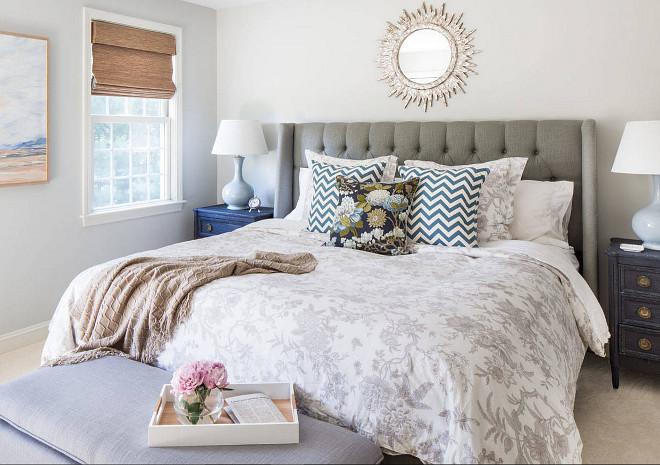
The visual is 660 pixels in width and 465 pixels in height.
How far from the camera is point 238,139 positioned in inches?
166

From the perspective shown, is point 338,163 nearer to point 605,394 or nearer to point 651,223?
point 651,223

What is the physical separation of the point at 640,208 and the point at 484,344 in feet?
6.70

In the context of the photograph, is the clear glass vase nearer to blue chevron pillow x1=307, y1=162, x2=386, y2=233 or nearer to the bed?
the bed

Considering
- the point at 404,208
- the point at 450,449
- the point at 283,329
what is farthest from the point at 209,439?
the point at 404,208

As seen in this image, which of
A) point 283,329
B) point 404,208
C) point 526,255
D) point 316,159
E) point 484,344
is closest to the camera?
point 484,344

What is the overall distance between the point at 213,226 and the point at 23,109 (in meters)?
1.51

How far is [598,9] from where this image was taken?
3.20 metres

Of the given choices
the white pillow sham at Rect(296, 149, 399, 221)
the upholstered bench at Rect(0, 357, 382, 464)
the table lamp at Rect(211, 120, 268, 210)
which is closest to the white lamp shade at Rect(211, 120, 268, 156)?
the table lamp at Rect(211, 120, 268, 210)

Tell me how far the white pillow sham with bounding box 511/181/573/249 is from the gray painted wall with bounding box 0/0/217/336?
8.67 ft

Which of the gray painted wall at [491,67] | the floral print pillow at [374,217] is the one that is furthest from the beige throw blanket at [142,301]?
the gray painted wall at [491,67]

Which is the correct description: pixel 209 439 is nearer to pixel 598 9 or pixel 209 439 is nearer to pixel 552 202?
pixel 552 202

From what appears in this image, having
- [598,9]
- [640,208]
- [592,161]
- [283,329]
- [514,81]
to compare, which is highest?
[598,9]

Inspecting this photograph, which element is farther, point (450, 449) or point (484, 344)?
point (484, 344)

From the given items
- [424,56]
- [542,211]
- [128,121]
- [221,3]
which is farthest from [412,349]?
[221,3]
